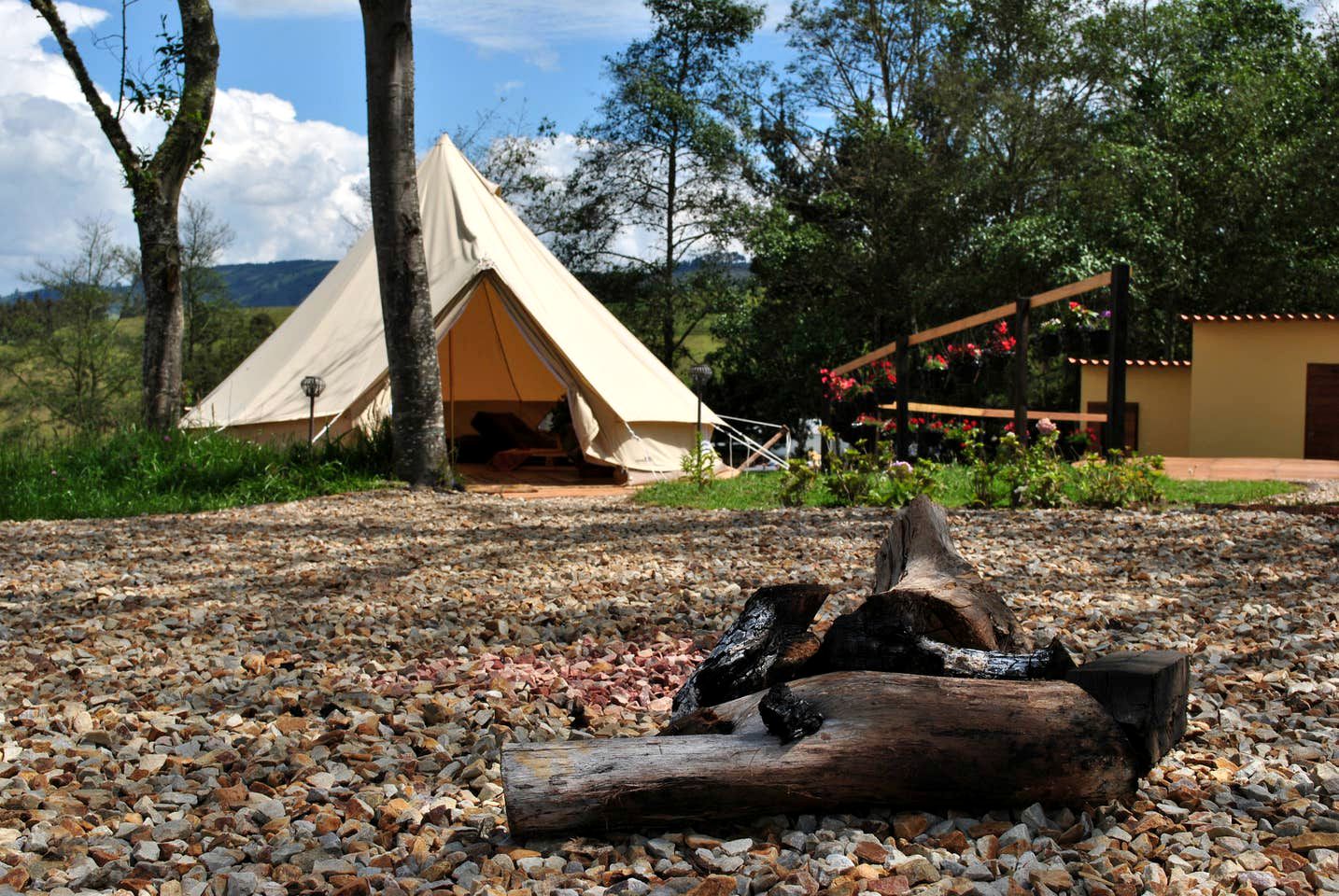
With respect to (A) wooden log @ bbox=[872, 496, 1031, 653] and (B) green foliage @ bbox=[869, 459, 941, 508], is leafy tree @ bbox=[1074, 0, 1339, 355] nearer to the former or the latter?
(B) green foliage @ bbox=[869, 459, 941, 508]

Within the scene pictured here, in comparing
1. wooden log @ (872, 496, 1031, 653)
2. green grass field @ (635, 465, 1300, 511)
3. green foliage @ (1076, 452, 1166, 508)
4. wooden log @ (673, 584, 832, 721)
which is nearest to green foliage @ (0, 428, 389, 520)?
green grass field @ (635, 465, 1300, 511)

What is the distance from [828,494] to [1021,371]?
164cm

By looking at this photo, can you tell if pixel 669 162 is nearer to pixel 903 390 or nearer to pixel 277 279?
pixel 903 390

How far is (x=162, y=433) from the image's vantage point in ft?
26.3

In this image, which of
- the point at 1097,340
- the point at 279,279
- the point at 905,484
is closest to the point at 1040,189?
the point at 1097,340

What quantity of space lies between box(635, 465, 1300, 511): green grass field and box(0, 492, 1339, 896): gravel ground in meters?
1.26

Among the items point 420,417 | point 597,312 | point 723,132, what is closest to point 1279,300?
point 723,132

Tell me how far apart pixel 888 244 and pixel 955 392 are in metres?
2.64

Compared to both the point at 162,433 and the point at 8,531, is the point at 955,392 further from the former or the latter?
the point at 8,531

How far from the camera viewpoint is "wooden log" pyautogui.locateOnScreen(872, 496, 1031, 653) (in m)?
2.30

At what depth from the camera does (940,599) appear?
2.36m

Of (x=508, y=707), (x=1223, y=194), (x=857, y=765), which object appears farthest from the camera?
(x=1223, y=194)

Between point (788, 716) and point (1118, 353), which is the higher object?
point (1118, 353)

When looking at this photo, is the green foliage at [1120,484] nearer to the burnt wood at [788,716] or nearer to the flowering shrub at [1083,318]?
the flowering shrub at [1083,318]
